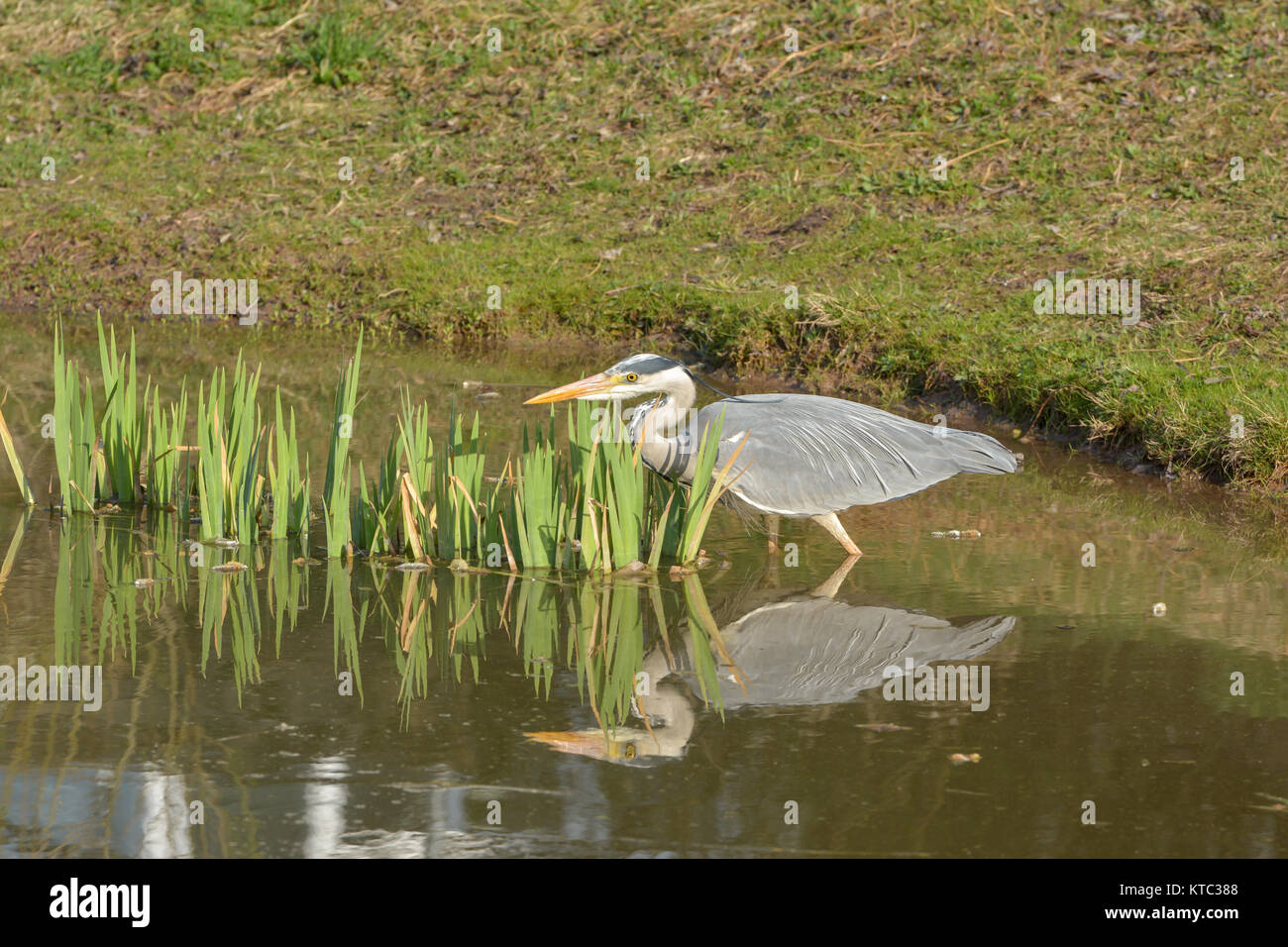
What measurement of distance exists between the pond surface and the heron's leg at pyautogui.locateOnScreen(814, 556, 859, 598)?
23 mm

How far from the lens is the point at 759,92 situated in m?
14.4

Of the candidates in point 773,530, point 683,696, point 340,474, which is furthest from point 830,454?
point 340,474

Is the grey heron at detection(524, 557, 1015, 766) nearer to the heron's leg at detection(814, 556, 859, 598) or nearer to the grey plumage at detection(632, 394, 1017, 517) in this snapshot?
the heron's leg at detection(814, 556, 859, 598)

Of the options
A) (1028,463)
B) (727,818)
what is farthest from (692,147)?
(727,818)

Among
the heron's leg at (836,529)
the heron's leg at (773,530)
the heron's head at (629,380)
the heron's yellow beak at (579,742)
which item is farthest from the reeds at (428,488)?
the heron's yellow beak at (579,742)

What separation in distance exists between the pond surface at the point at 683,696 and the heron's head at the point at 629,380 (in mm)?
881

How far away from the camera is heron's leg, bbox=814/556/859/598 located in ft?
21.5

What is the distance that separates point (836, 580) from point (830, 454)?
2.27 ft

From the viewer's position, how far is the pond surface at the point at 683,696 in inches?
167

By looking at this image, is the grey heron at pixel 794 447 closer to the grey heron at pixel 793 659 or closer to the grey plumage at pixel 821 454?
the grey plumage at pixel 821 454

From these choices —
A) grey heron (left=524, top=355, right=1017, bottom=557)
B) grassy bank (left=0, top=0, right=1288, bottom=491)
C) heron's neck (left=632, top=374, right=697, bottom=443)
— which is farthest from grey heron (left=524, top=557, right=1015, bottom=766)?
grassy bank (left=0, top=0, right=1288, bottom=491)

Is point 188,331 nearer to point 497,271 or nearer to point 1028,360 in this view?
point 497,271

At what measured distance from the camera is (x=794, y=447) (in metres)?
7.04

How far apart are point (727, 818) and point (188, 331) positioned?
29.8 ft
